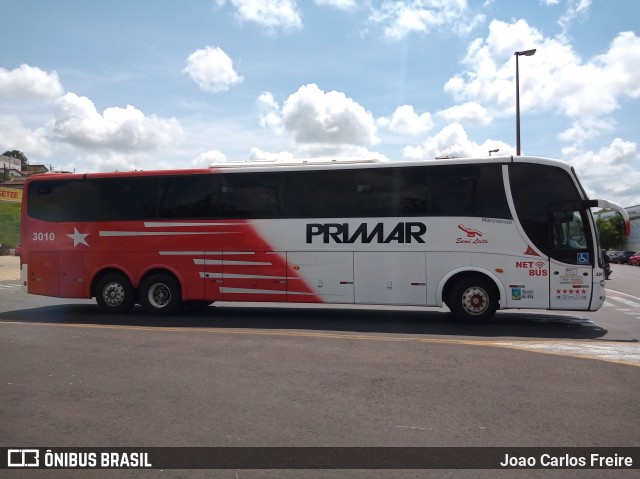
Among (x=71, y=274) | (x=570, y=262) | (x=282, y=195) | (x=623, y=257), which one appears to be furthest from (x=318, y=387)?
(x=623, y=257)

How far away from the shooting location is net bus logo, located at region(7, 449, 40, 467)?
4260mm

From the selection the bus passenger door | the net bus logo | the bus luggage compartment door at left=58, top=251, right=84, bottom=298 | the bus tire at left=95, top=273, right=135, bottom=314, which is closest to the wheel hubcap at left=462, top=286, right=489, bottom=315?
the bus passenger door

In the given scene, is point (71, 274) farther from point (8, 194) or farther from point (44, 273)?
point (8, 194)

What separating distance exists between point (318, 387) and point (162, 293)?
738cm

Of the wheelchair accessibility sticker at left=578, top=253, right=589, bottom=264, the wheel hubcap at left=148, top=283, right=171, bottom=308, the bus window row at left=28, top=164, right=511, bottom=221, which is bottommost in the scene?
the wheel hubcap at left=148, top=283, right=171, bottom=308

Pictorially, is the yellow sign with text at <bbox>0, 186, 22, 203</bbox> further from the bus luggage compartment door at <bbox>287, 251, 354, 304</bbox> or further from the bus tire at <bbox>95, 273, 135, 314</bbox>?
the bus luggage compartment door at <bbox>287, 251, 354, 304</bbox>

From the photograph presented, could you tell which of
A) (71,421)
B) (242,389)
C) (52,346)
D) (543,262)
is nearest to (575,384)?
(242,389)

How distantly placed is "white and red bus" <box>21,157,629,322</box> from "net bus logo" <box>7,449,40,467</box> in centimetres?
777

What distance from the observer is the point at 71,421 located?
516 cm

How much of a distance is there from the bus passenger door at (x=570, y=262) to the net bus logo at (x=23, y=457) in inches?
362

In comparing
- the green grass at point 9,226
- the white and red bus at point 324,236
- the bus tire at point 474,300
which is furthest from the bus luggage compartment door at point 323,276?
the green grass at point 9,226

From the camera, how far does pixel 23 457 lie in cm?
438

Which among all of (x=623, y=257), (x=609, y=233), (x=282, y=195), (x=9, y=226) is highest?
(x=609, y=233)

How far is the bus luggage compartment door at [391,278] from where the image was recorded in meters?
11.4
